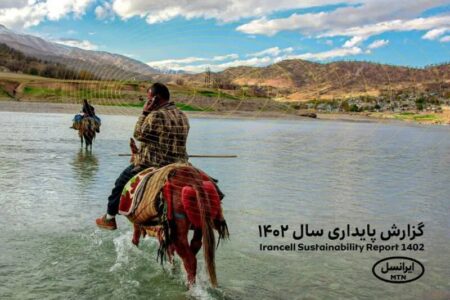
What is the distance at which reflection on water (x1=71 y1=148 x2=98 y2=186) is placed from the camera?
1261cm

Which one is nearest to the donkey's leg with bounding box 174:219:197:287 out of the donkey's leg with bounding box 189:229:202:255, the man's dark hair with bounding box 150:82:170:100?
the donkey's leg with bounding box 189:229:202:255

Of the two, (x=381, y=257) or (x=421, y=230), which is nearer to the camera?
(x=381, y=257)

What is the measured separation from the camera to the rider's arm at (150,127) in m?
6.12

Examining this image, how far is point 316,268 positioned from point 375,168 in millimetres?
11246

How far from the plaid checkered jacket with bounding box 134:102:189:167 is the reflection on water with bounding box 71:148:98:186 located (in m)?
5.84

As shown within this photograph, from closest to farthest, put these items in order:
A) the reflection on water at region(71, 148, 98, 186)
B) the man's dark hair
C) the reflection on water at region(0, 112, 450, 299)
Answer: the reflection on water at region(0, 112, 450, 299) < the man's dark hair < the reflection on water at region(71, 148, 98, 186)

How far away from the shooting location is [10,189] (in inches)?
424

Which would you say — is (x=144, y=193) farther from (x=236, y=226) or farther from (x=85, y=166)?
(x=85, y=166)

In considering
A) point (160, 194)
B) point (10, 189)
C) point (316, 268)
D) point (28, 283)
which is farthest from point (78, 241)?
point (10, 189)

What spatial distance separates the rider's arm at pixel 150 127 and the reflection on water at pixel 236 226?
1.69 meters

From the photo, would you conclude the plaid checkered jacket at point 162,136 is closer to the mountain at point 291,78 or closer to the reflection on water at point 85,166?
the mountain at point 291,78

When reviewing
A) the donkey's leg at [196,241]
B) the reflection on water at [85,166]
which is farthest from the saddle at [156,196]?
the reflection on water at [85,166]

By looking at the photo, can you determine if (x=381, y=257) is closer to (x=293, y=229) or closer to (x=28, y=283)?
(x=293, y=229)

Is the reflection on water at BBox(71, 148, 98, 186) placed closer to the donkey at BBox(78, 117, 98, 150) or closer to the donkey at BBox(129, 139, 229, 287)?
the donkey at BBox(78, 117, 98, 150)
